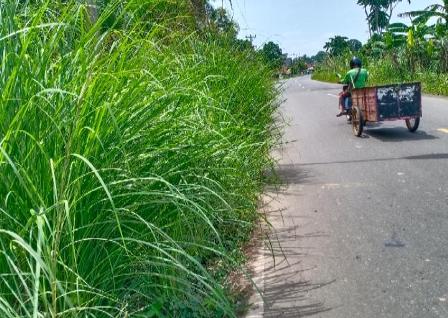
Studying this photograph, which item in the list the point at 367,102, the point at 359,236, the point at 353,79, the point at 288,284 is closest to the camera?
the point at 288,284

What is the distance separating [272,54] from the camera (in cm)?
1145

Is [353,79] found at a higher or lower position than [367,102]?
higher

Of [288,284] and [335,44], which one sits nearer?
[288,284]

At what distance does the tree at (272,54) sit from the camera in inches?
404

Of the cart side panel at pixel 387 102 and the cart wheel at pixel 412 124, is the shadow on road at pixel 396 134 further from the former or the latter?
the cart side panel at pixel 387 102

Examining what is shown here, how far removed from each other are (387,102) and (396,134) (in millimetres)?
988

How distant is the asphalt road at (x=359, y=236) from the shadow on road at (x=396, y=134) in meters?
0.74

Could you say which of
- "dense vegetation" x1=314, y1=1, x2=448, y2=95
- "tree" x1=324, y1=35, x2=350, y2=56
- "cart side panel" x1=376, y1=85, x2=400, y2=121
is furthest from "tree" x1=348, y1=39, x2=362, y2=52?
"cart side panel" x1=376, y1=85, x2=400, y2=121

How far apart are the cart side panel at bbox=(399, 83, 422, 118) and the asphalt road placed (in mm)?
1181

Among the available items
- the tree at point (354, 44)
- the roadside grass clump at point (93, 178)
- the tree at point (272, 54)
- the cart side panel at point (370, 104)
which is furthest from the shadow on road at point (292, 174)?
the tree at point (354, 44)

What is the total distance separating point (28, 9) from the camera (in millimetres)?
3586

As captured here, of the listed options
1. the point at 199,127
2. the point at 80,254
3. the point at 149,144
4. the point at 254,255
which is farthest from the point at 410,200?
the point at 80,254

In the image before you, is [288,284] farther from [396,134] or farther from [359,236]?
[396,134]

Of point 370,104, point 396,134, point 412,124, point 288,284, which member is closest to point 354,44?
point 412,124
